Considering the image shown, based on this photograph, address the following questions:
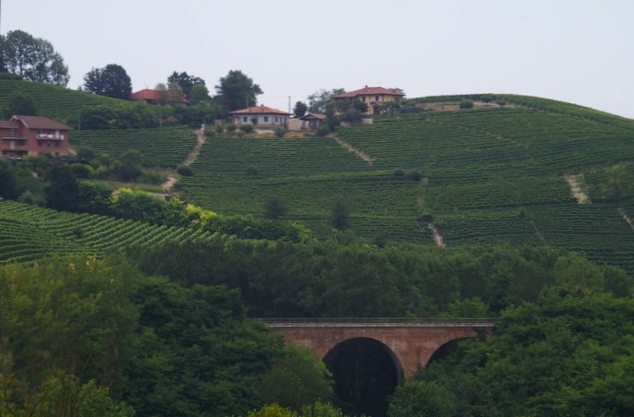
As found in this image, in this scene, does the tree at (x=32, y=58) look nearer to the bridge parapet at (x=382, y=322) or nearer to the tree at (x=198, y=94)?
the tree at (x=198, y=94)

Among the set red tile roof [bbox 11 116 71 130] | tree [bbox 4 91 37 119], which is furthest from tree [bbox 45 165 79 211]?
tree [bbox 4 91 37 119]

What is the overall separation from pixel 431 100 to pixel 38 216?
167 feet

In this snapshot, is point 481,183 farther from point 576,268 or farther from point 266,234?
point 576,268

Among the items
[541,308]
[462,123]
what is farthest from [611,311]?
[462,123]

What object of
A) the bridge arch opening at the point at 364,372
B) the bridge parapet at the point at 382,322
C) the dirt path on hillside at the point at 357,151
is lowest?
the bridge arch opening at the point at 364,372

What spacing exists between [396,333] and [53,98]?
176 ft

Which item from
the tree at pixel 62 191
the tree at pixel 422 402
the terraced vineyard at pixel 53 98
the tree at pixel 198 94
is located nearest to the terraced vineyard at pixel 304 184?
the tree at pixel 62 191

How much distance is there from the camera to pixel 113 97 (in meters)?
102

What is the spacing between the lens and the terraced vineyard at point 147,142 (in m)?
76.3

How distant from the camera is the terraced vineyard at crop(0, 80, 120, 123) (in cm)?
8575

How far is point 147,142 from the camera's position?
261 feet

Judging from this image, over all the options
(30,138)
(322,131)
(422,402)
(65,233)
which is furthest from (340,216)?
(422,402)

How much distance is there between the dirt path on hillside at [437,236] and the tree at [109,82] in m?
45.1

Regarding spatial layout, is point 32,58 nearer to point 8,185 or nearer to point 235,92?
point 235,92
